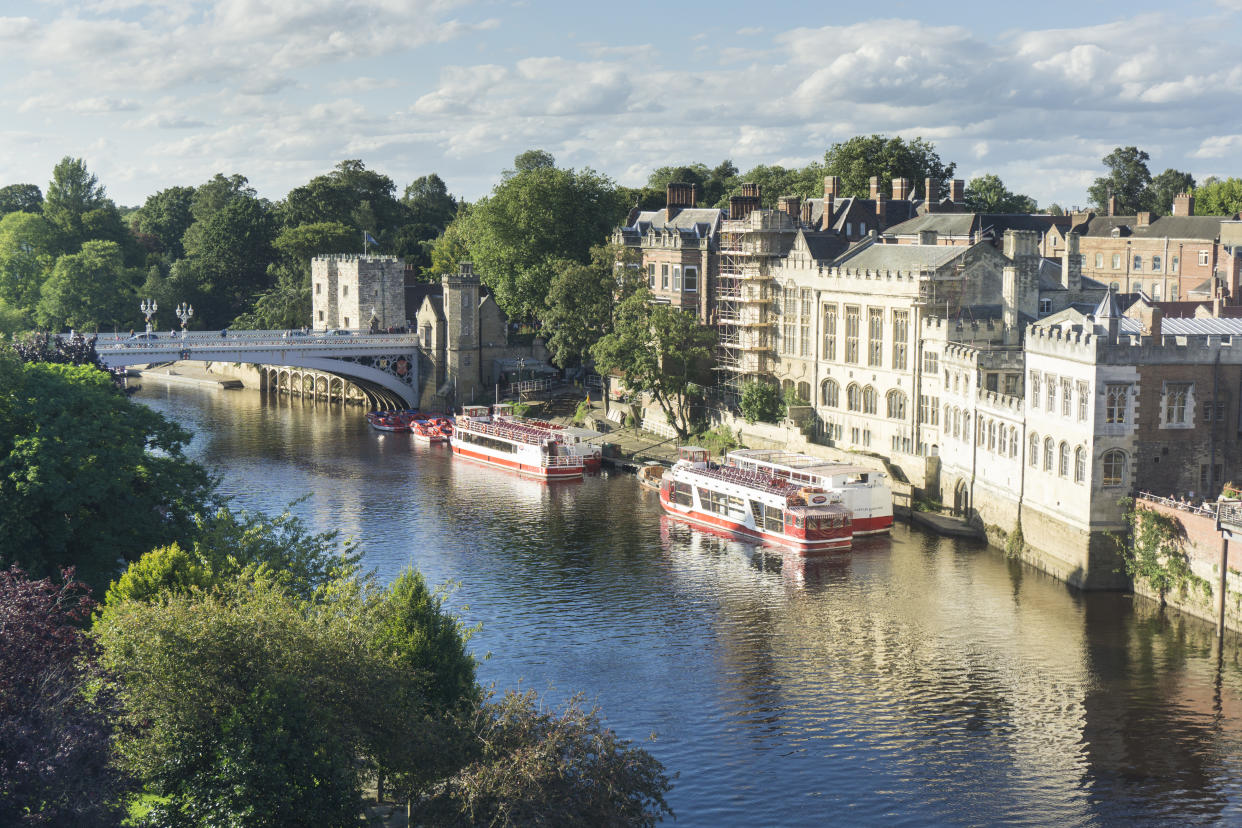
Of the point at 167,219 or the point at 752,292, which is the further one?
the point at 167,219

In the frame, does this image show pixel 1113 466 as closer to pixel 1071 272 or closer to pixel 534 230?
pixel 1071 272

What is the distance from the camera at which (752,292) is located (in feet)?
318

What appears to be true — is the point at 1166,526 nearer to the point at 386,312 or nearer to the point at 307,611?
the point at 307,611

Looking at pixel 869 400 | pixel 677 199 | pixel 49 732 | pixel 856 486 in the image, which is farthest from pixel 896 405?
pixel 49 732

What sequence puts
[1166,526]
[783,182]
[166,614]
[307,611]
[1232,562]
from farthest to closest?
[783,182], [1166,526], [1232,562], [307,611], [166,614]

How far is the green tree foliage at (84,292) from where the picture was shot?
138m

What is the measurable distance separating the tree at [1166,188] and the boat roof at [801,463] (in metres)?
102

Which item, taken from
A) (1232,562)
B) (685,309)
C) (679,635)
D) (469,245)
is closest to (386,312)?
(469,245)

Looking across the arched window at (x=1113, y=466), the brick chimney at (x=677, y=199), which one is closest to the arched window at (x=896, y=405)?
the arched window at (x=1113, y=466)

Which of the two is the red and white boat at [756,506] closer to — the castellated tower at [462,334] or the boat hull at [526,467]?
the boat hull at [526,467]

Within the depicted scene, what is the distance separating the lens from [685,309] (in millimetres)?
105062

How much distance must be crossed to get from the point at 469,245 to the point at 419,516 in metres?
56.7

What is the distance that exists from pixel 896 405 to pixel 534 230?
4530 centimetres

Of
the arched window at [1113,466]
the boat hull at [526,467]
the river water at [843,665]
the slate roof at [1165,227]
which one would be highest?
the slate roof at [1165,227]
